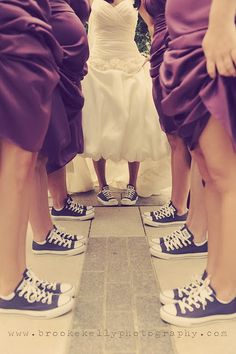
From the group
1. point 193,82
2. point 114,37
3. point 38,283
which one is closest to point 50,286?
point 38,283

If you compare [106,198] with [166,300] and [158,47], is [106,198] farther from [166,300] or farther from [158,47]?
[166,300]

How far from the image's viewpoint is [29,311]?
1227 millimetres

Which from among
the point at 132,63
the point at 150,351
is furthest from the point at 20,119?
the point at 132,63

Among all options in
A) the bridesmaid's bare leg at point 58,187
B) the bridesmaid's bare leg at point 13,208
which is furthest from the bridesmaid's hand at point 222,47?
the bridesmaid's bare leg at point 58,187

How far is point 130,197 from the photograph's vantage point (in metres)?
2.51

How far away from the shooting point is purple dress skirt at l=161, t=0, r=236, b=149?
1001mm

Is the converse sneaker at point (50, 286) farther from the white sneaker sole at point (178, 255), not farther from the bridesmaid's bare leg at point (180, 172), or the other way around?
the bridesmaid's bare leg at point (180, 172)

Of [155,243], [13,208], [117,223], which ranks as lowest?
[117,223]

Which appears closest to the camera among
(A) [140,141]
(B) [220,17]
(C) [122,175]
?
(B) [220,17]

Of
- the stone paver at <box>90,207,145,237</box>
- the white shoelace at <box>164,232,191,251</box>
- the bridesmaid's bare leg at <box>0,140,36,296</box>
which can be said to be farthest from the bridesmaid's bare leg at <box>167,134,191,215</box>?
the bridesmaid's bare leg at <box>0,140,36,296</box>

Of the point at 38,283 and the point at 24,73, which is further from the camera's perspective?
the point at 38,283

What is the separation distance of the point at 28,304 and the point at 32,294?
32mm

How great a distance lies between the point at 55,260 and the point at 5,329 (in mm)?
493

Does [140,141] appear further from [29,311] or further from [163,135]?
[29,311]
